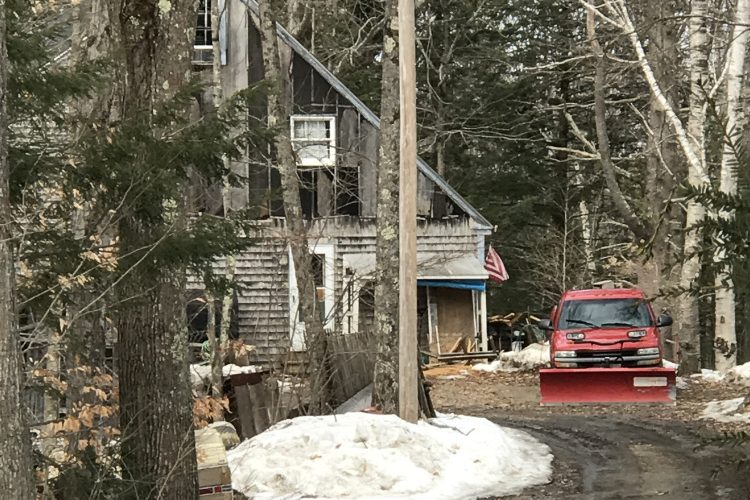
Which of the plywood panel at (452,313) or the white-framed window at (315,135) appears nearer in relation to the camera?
the white-framed window at (315,135)

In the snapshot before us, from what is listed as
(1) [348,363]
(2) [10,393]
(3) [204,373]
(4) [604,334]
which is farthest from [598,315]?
(2) [10,393]

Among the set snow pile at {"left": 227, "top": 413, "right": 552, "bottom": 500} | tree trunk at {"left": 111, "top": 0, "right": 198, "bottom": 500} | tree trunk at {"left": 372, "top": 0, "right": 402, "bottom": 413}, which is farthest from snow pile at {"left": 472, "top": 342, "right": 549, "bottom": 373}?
tree trunk at {"left": 111, "top": 0, "right": 198, "bottom": 500}

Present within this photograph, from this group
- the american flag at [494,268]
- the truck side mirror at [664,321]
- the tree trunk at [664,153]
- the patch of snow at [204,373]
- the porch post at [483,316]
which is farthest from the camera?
the american flag at [494,268]

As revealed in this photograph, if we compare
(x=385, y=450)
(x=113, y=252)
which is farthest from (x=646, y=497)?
(x=113, y=252)

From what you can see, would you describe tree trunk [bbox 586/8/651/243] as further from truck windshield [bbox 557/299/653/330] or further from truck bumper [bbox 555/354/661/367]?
truck bumper [bbox 555/354/661/367]

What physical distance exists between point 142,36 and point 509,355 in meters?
18.6

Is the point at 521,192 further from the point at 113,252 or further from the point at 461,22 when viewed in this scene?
the point at 113,252

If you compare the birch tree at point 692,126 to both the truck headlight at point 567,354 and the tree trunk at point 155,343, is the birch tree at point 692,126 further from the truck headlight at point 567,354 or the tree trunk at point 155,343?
the tree trunk at point 155,343

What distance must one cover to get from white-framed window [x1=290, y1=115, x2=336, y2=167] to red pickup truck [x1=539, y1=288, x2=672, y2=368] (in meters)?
7.77

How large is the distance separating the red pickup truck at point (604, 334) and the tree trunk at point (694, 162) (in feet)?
3.56

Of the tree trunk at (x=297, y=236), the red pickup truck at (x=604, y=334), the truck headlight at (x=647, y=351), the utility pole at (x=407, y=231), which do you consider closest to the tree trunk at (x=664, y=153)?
the red pickup truck at (x=604, y=334)

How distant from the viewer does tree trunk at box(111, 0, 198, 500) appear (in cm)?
838

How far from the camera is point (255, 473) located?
1056 centimetres

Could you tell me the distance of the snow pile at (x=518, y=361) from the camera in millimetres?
24616
